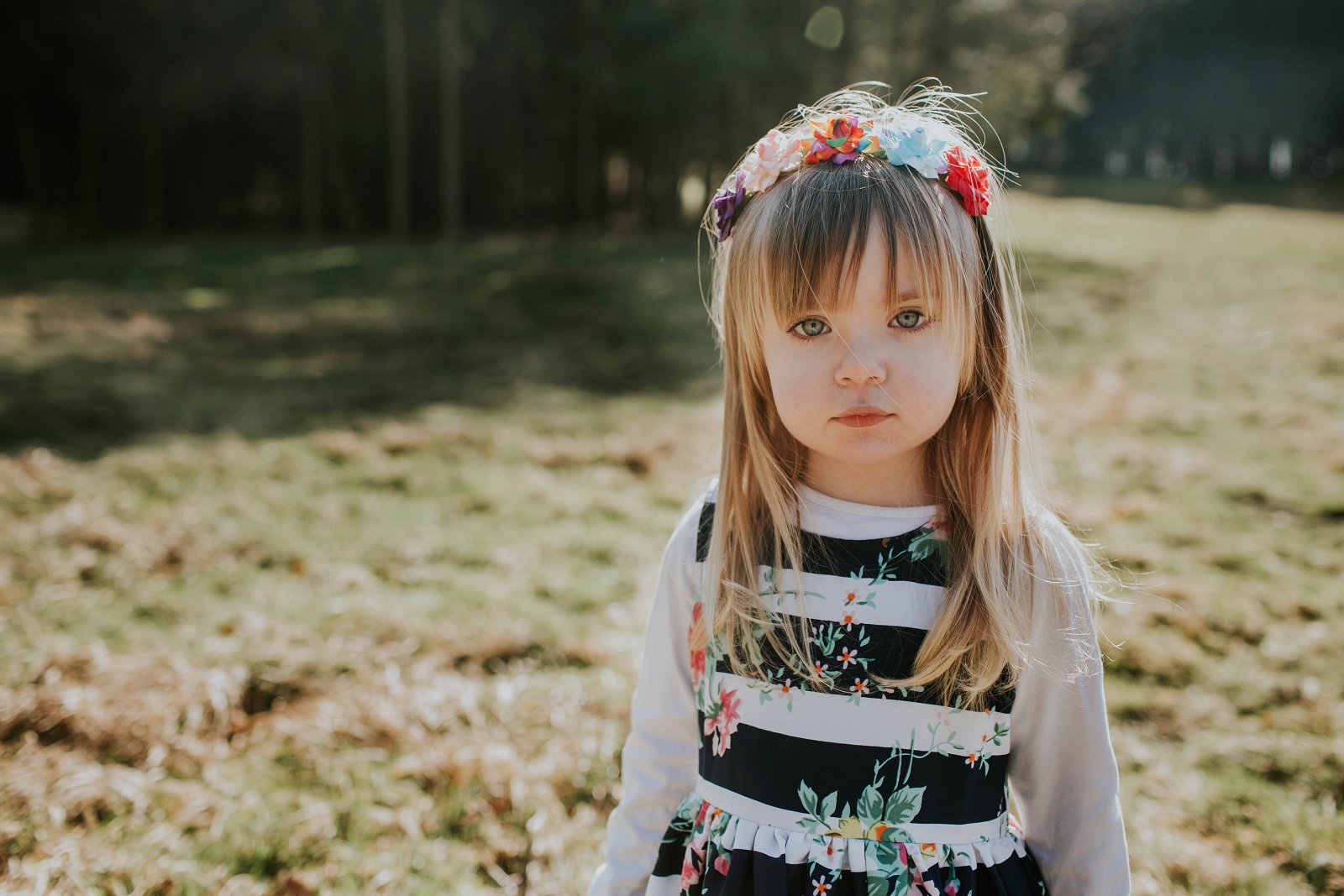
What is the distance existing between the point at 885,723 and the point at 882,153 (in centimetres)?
86

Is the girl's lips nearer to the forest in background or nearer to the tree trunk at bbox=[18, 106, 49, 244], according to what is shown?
the forest in background

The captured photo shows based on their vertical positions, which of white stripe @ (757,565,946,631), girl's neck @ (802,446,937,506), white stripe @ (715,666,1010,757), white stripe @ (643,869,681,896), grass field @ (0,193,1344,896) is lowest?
grass field @ (0,193,1344,896)

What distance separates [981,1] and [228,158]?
17.6 m

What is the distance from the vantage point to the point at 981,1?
1666 centimetres

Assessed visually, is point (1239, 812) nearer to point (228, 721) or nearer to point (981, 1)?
point (228, 721)

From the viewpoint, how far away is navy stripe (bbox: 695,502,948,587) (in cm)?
142

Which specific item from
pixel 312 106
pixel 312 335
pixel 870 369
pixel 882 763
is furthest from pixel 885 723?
pixel 312 106

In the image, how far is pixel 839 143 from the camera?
137 cm

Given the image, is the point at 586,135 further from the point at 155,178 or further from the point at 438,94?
the point at 155,178

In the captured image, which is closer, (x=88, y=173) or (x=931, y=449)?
(x=931, y=449)

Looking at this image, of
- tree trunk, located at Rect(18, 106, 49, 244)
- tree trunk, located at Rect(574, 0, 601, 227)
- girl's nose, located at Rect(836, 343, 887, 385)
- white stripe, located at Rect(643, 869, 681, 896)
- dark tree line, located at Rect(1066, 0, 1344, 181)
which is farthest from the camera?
dark tree line, located at Rect(1066, 0, 1344, 181)

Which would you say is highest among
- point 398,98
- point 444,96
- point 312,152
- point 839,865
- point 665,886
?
point 444,96

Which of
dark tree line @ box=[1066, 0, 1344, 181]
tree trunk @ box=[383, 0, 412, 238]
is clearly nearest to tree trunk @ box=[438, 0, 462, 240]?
tree trunk @ box=[383, 0, 412, 238]

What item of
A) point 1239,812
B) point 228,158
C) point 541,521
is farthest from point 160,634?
point 228,158
